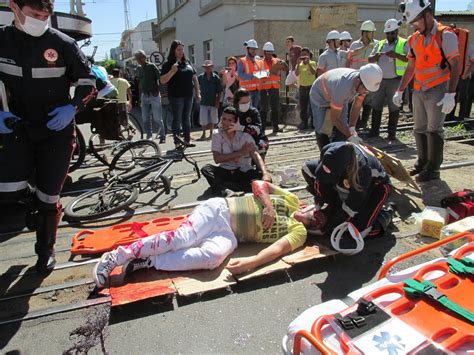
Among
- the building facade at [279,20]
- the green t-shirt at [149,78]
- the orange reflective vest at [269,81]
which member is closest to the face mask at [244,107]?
the green t-shirt at [149,78]

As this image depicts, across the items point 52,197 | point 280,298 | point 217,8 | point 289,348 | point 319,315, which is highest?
point 217,8

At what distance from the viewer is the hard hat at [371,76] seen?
181 inches

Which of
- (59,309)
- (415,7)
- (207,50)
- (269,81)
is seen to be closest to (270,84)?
(269,81)

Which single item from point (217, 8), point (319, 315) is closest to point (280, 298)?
point (319, 315)

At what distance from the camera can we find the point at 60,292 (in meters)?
3.28

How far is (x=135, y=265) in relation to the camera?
3.30 metres

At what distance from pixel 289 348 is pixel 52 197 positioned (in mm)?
2516

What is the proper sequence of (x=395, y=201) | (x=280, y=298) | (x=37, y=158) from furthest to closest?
(x=395, y=201) → (x=37, y=158) → (x=280, y=298)

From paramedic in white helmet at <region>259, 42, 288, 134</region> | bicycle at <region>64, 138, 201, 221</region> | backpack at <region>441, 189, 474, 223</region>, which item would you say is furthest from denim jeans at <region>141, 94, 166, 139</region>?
backpack at <region>441, 189, 474, 223</region>

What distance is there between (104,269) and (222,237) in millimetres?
987

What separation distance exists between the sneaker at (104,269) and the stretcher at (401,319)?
1740 millimetres

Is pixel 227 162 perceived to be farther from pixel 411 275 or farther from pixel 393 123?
pixel 393 123

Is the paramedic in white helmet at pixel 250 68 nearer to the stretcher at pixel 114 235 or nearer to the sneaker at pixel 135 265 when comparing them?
the stretcher at pixel 114 235

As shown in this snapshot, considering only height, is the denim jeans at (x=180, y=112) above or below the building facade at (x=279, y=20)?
below
